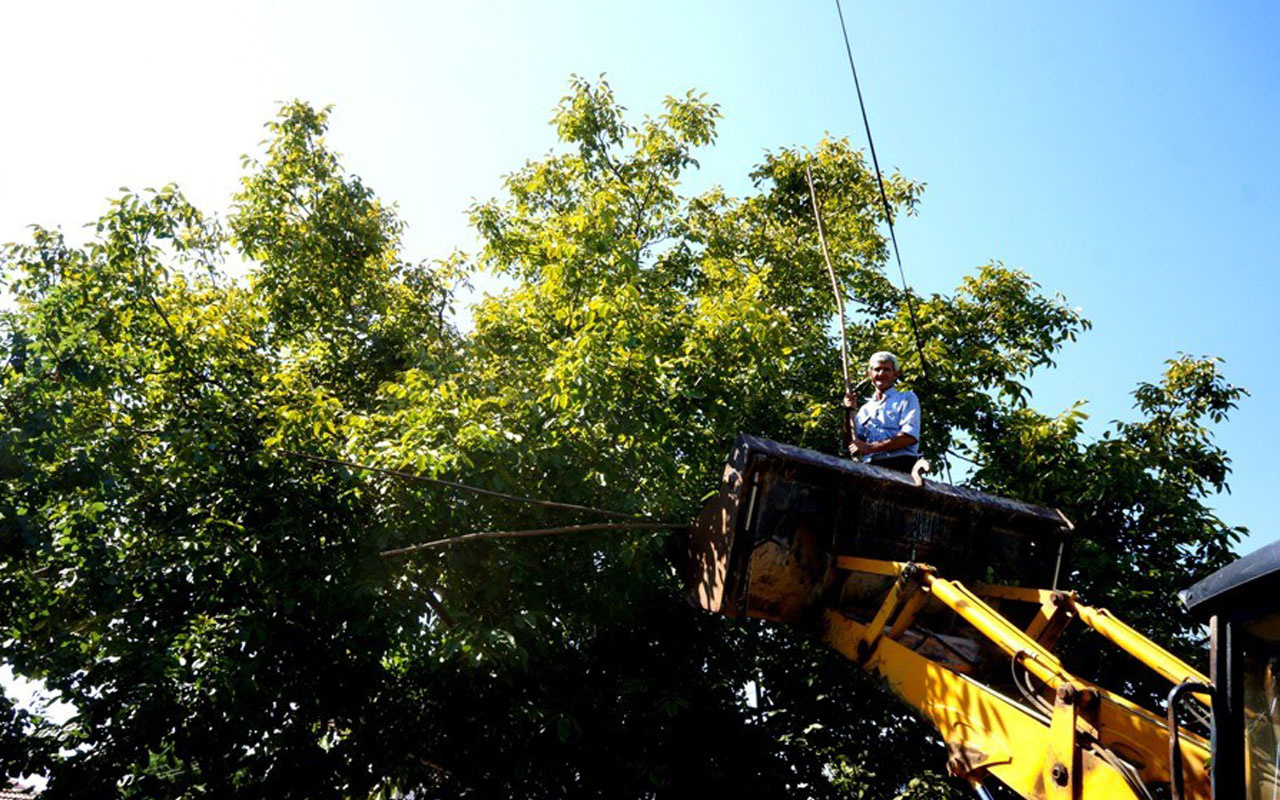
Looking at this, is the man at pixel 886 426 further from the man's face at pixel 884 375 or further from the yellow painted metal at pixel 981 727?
the yellow painted metal at pixel 981 727

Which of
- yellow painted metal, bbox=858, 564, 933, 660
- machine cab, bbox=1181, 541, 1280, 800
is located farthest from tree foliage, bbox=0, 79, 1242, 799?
machine cab, bbox=1181, 541, 1280, 800

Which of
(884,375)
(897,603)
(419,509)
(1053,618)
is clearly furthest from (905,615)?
(419,509)

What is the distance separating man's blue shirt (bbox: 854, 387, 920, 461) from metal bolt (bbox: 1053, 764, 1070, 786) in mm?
2623

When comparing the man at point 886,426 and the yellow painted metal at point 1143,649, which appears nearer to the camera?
the yellow painted metal at point 1143,649

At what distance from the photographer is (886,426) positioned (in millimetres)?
5891

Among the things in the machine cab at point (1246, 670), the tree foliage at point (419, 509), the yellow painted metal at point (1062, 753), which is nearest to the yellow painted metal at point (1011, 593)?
the yellow painted metal at point (1062, 753)

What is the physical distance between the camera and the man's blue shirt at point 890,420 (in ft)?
18.7

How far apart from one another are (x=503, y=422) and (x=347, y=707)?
2.95m

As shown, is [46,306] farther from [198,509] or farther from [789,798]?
[789,798]

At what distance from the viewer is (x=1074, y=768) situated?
3156 millimetres

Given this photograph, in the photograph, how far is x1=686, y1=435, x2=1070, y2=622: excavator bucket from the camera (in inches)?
192

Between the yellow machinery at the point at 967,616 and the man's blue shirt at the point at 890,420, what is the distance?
0.52 meters

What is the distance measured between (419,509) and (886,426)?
379 centimetres

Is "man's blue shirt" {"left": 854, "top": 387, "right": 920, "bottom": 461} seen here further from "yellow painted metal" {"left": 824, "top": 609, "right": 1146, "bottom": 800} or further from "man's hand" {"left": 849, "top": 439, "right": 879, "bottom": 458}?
"yellow painted metal" {"left": 824, "top": 609, "right": 1146, "bottom": 800}
